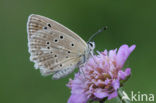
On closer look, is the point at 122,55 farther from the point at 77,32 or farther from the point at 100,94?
the point at 77,32

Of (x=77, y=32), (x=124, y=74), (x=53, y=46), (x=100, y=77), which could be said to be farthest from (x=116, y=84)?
(x=77, y=32)

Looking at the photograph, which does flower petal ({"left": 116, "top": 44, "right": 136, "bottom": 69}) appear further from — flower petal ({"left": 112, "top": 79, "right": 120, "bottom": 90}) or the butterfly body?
the butterfly body

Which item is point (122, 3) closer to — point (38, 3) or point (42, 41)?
point (38, 3)

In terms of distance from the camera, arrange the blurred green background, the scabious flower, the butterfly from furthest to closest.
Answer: the blurred green background
the butterfly
the scabious flower

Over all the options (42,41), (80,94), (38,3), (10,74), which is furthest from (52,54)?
(38,3)

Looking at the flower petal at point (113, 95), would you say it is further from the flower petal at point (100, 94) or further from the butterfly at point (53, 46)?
the butterfly at point (53, 46)

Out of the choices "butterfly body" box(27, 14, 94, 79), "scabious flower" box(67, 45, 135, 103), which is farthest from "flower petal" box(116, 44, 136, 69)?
"butterfly body" box(27, 14, 94, 79)
